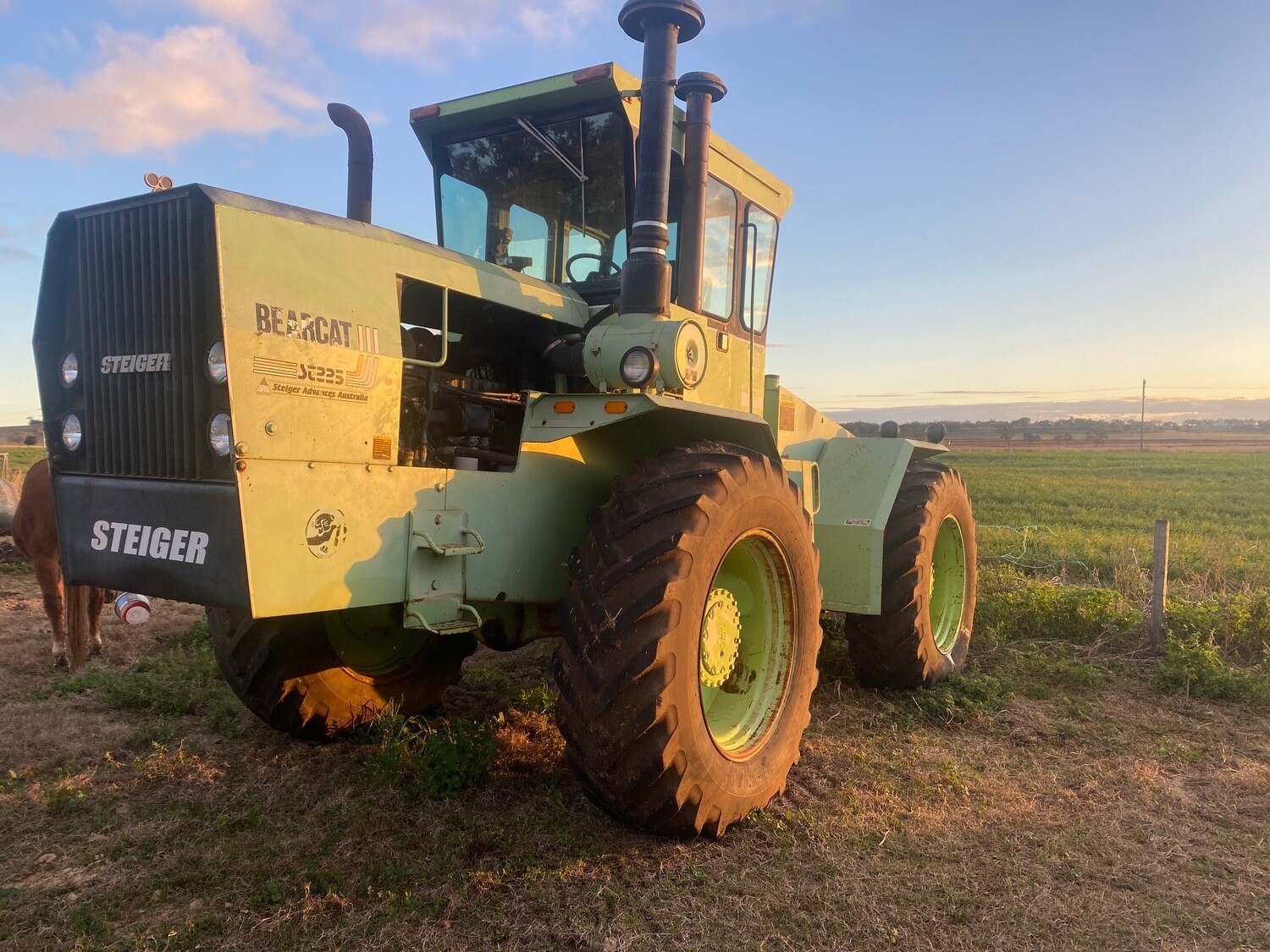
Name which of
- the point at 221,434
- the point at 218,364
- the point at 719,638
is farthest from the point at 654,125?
the point at 719,638

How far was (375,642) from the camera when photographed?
15.0 feet

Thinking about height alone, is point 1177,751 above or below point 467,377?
below

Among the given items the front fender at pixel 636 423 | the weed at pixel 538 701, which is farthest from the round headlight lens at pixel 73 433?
the weed at pixel 538 701

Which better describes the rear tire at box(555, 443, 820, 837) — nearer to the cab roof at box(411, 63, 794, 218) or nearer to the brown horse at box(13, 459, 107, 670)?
the cab roof at box(411, 63, 794, 218)

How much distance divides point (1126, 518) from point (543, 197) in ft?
56.7

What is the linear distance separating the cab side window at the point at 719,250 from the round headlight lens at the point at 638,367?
4.77 feet

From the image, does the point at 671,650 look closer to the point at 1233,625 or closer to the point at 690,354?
the point at 690,354

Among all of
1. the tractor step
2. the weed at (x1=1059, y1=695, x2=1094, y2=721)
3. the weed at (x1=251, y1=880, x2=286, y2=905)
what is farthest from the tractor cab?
the weed at (x1=1059, y1=695, x2=1094, y2=721)

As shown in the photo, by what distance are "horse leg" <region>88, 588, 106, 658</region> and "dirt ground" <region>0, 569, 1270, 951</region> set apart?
1.35 metres

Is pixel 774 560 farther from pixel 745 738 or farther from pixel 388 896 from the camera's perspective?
pixel 388 896

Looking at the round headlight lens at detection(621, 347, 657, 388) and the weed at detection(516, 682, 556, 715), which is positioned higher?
the round headlight lens at detection(621, 347, 657, 388)

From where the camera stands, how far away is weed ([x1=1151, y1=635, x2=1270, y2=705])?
5488mm

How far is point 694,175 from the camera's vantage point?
158 inches

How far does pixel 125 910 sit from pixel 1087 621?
6.83 meters
